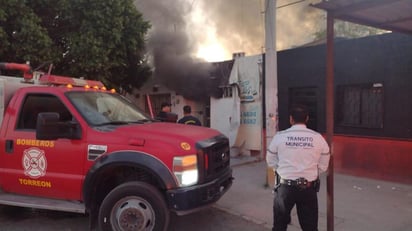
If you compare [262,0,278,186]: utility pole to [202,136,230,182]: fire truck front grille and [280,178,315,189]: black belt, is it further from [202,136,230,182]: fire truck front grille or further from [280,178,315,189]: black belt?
[280,178,315,189]: black belt

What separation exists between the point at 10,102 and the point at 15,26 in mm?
4767

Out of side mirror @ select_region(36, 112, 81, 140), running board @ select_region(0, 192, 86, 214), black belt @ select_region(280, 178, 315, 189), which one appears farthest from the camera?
running board @ select_region(0, 192, 86, 214)

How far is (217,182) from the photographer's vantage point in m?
4.95

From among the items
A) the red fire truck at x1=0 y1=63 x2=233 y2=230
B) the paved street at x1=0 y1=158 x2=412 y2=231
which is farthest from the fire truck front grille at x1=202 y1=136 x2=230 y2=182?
the paved street at x1=0 y1=158 x2=412 y2=231

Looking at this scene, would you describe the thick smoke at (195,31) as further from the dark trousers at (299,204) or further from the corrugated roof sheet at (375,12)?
the dark trousers at (299,204)

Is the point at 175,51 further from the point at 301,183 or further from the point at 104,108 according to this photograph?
the point at 301,183

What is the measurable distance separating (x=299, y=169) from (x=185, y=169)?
126 centimetres

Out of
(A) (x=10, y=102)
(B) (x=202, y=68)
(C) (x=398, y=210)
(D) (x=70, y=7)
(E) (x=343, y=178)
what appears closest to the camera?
(A) (x=10, y=102)

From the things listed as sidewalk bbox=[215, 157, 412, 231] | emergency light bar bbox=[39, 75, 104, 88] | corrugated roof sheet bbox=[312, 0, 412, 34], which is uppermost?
corrugated roof sheet bbox=[312, 0, 412, 34]

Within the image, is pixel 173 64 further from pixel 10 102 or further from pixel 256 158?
pixel 10 102

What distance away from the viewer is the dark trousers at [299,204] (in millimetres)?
4031

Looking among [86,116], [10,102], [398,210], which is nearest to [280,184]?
[86,116]

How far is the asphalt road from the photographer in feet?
17.7

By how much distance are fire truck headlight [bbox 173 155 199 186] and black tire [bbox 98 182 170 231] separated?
32 cm
